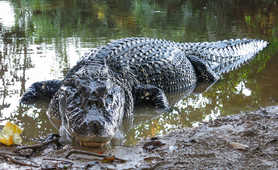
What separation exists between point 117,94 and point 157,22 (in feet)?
25.0

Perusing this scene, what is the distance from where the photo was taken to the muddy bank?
8.13ft

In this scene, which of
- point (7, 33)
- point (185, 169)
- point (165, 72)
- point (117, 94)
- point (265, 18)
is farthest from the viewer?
point (265, 18)

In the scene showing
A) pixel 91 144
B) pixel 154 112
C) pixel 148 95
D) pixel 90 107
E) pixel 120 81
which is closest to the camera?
pixel 91 144

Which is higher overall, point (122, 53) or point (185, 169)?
point (122, 53)

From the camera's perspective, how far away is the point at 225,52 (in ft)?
22.2

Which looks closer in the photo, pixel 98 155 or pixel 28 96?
pixel 98 155

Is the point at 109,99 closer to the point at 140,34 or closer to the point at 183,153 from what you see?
the point at 183,153

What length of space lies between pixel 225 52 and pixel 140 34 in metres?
2.80

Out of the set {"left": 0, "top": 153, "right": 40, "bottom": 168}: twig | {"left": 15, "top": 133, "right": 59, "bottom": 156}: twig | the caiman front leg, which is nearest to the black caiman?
the caiman front leg

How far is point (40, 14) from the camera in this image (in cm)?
1222

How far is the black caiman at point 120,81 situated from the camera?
2941 mm

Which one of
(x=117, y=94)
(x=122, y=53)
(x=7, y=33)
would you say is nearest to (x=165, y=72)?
(x=122, y=53)

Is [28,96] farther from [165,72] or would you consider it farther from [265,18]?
A: [265,18]

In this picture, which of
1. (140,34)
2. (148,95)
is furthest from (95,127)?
(140,34)
